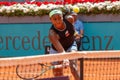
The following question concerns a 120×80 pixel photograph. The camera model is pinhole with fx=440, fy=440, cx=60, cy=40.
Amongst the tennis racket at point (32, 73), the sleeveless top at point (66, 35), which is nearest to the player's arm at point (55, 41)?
the sleeveless top at point (66, 35)

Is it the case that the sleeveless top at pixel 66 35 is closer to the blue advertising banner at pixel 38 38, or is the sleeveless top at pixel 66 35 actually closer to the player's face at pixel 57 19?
the player's face at pixel 57 19

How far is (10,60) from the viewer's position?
521cm

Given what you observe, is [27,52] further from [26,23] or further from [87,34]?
[87,34]

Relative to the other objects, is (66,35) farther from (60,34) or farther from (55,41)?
(55,41)

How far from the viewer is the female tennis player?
22.2 feet

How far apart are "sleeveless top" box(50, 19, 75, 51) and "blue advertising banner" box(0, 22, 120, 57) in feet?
17.7

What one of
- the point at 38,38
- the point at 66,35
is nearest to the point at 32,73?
the point at 66,35

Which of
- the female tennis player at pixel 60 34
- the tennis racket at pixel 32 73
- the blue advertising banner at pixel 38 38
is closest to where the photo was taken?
the tennis racket at pixel 32 73

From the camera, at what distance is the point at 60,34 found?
23.3 ft

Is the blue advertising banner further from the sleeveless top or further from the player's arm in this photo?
the player's arm

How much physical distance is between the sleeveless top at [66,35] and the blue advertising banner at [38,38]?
5.39m

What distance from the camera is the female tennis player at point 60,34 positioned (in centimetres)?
677

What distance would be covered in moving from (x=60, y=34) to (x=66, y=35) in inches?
4.2

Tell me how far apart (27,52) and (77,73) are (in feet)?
22.1
